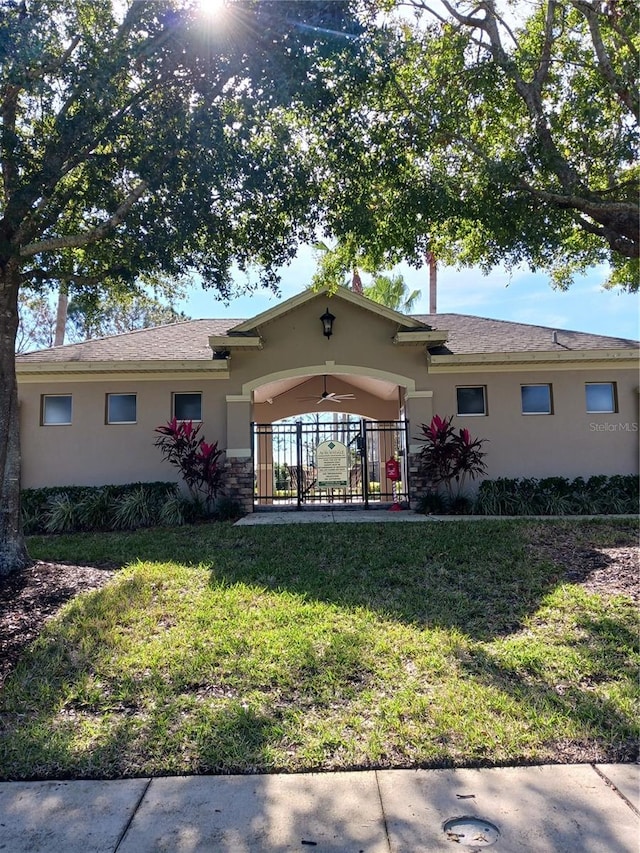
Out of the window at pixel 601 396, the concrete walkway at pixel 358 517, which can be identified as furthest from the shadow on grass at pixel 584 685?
the window at pixel 601 396

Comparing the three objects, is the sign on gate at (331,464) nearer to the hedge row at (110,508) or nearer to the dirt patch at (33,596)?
the hedge row at (110,508)

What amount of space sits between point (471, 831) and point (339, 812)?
67 centimetres

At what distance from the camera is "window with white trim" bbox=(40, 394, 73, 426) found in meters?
12.4

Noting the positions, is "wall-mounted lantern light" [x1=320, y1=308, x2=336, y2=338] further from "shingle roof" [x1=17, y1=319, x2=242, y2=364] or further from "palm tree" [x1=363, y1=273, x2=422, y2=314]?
"palm tree" [x1=363, y1=273, x2=422, y2=314]

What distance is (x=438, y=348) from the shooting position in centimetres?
1244

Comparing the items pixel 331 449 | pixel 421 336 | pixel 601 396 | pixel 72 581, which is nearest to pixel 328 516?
pixel 331 449

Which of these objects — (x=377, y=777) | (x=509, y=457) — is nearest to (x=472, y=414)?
(x=509, y=457)

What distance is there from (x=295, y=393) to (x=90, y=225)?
965 cm

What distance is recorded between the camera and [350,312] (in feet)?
40.5

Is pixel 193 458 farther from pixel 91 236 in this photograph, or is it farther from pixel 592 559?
pixel 592 559

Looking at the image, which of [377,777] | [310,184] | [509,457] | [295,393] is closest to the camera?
[377,777]

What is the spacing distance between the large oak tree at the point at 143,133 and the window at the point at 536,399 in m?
7.11

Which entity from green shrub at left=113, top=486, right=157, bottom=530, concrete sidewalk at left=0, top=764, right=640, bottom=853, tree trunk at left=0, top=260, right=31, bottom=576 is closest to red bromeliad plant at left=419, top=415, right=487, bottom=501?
green shrub at left=113, top=486, right=157, bottom=530

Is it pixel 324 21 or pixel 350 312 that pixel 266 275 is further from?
pixel 350 312
